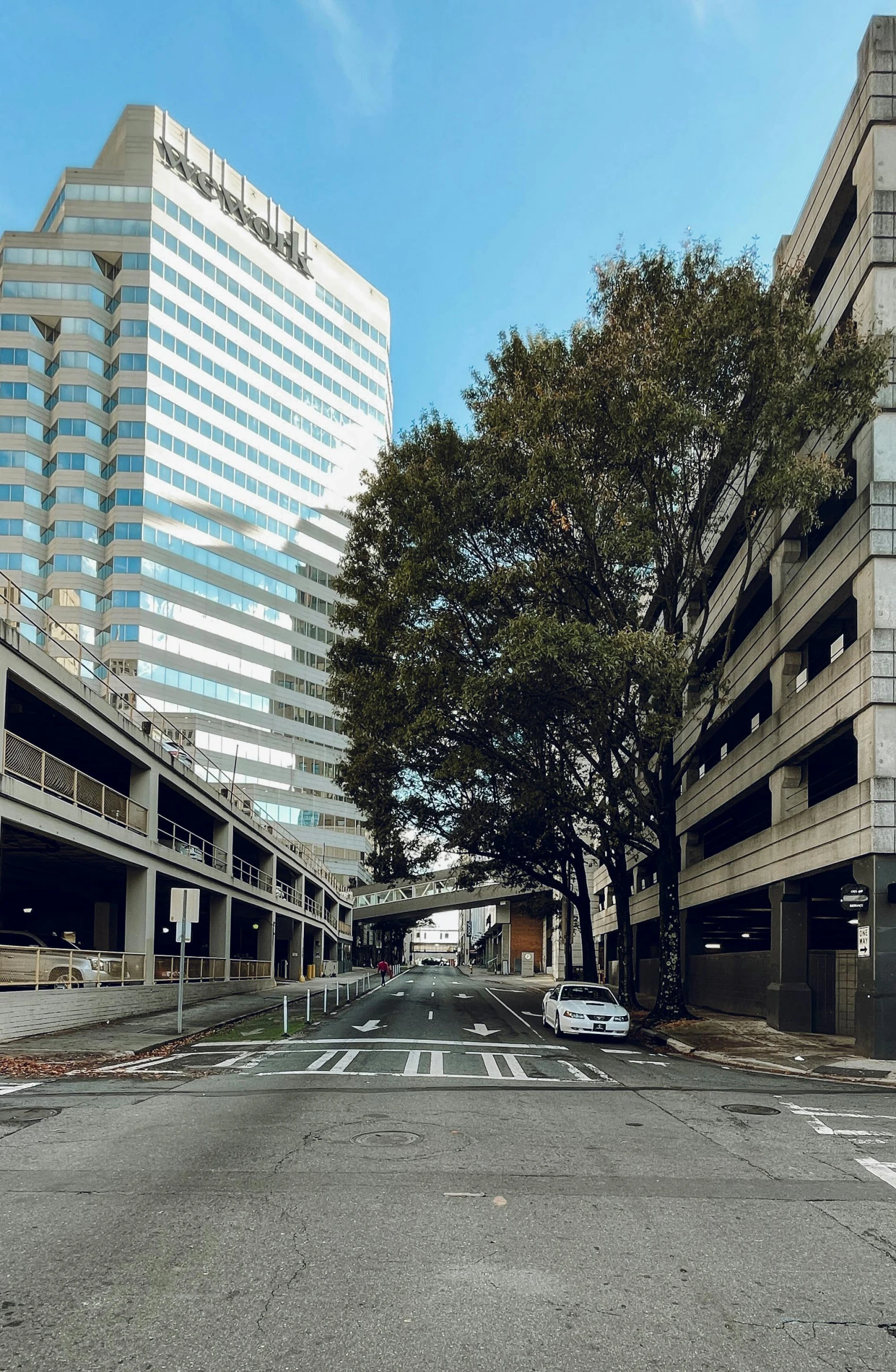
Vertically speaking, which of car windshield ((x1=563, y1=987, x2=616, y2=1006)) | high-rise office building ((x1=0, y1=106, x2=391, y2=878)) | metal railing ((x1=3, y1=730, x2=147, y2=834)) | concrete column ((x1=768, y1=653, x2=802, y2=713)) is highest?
high-rise office building ((x1=0, y1=106, x2=391, y2=878))

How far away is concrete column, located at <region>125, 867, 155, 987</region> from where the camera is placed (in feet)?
102

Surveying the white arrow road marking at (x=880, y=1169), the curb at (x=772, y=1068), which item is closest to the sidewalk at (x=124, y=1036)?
the curb at (x=772, y=1068)

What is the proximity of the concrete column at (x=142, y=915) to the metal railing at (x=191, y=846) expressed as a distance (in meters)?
1.74

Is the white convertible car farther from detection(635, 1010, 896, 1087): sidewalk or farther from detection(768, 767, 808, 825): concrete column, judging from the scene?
detection(768, 767, 808, 825): concrete column

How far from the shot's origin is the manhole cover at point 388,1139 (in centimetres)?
1065

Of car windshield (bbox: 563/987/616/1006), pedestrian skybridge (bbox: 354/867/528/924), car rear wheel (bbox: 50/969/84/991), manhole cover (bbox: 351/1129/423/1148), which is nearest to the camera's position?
manhole cover (bbox: 351/1129/423/1148)

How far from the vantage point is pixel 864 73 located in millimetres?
24078

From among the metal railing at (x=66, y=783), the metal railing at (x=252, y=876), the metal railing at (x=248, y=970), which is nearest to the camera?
the metal railing at (x=66, y=783)

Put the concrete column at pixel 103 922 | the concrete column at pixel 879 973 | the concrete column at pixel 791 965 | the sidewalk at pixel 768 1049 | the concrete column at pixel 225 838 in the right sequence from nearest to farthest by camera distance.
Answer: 1. the sidewalk at pixel 768 1049
2. the concrete column at pixel 879 973
3. the concrete column at pixel 791 965
4. the concrete column at pixel 103 922
5. the concrete column at pixel 225 838

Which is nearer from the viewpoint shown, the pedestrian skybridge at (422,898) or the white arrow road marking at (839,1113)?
the white arrow road marking at (839,1113)

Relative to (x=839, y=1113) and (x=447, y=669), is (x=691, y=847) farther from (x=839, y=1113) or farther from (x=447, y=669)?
(x=839, y=1113)

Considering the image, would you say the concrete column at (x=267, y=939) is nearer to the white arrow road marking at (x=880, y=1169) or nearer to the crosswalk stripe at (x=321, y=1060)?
Answer: the crosswalk stripe at (x=321, y=1060)

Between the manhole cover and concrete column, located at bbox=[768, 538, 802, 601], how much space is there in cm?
2076

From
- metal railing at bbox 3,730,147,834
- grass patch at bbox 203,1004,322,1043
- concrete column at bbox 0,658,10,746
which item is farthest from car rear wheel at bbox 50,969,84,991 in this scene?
concrete column at bbox 0,658,10,746
